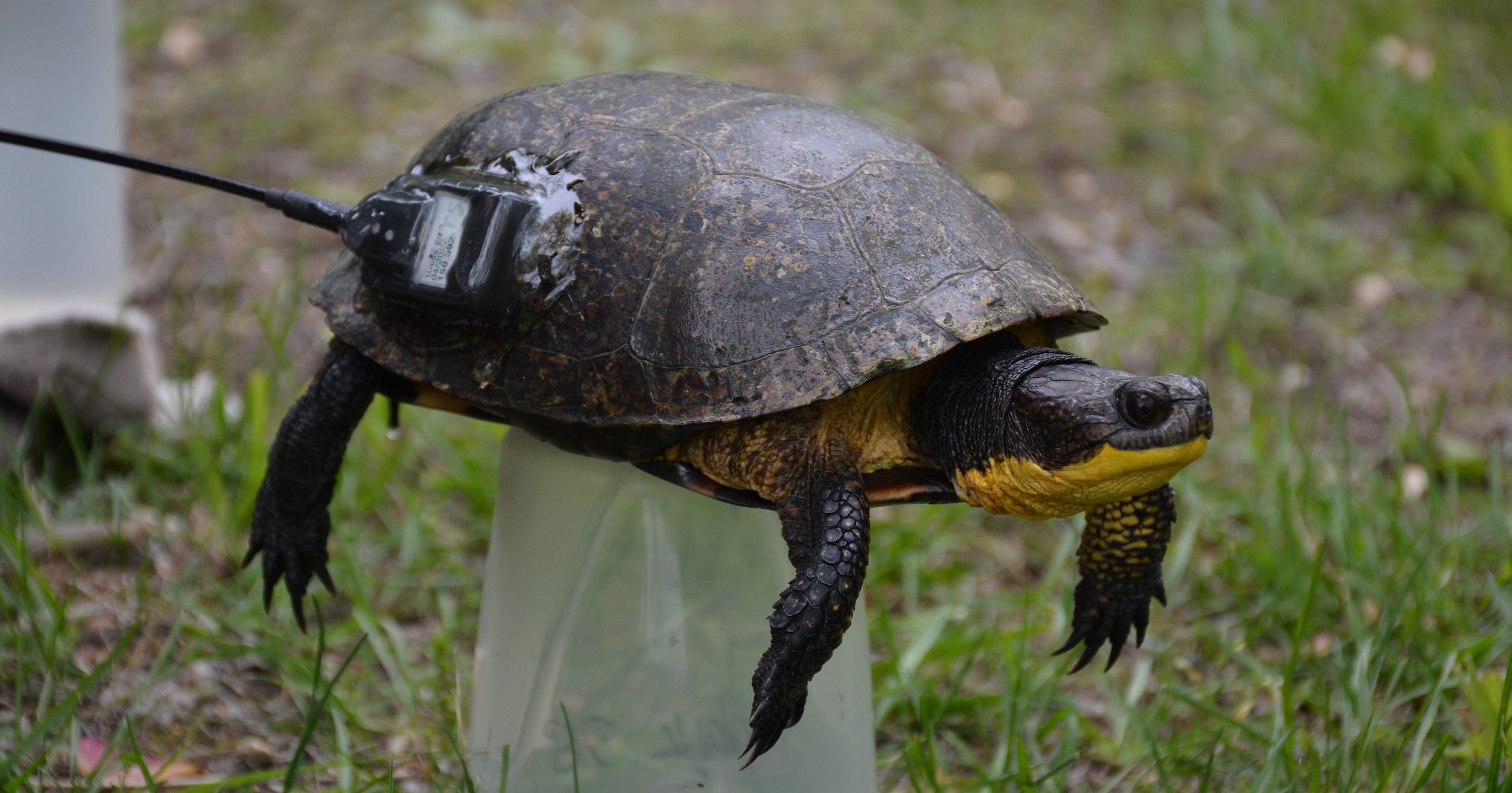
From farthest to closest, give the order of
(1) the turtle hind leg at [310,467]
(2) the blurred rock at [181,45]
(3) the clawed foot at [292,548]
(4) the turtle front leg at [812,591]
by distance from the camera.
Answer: (2) the blurred rock at [181,45]
(3) the clawed foot at [292,548]
(1) the turtle hind leg at [310,467]
(4) the turtle front leg at [812,591]

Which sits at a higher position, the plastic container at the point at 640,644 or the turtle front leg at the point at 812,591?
the turtle front leg at the point at 812,591

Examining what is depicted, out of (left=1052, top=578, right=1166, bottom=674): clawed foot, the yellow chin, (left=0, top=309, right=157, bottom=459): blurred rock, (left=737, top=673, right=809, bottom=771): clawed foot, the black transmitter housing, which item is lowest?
(left=0, top=309, right=157, bottom=459): blurred rock

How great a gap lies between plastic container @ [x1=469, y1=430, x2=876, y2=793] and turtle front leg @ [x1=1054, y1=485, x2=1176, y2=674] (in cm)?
32

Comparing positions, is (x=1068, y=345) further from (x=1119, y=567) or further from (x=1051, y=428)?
(x=1051, y=428)

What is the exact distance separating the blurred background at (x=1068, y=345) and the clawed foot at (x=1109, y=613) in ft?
0.72

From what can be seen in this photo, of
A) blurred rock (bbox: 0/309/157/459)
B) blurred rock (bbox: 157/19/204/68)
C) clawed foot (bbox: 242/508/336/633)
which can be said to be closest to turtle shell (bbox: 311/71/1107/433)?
clawed foot (bbox: 242/508/336/633)

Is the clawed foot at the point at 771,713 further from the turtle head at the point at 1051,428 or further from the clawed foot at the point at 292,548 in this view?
the clawed foot at the point at 292,548

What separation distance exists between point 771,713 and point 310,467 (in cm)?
80

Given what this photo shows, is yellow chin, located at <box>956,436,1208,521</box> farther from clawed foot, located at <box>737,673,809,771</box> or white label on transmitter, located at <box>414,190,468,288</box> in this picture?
white label on transmitter, located at <box>414,190,468,288</box>

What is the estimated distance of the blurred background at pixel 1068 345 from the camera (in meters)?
2.05

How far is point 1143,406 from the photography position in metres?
1.22

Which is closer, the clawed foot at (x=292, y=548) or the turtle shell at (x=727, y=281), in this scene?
the turtle shell at (x=727, y=281)

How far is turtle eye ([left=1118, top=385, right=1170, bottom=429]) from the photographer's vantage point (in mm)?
1222

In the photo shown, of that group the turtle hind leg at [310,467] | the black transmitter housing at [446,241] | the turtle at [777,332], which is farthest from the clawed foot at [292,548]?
the black transmitter housing at [446,241]
